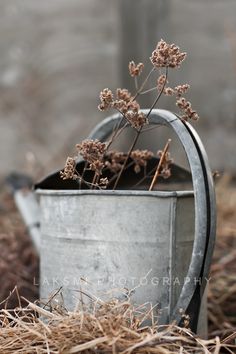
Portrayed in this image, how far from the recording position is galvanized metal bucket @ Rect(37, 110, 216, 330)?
1.35 m

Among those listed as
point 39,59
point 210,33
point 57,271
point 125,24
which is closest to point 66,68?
point 39,59

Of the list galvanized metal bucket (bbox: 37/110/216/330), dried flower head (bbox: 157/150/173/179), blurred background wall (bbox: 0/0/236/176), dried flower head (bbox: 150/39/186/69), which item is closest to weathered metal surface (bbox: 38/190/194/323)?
galvanized metal bucket (bbox: 37/110/216/330)

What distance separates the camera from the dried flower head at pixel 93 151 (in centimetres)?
137

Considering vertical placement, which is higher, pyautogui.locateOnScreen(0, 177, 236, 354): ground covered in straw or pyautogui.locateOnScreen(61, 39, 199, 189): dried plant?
pyautogui.locateOnScreen(61, 39, 199, 189): dried plant

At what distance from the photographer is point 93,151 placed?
1386 mm

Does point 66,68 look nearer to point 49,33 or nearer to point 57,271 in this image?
point 49,33

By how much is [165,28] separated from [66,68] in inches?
24.4

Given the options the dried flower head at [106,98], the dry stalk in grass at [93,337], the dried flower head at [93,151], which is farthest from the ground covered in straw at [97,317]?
the dried flower head at [106,98]

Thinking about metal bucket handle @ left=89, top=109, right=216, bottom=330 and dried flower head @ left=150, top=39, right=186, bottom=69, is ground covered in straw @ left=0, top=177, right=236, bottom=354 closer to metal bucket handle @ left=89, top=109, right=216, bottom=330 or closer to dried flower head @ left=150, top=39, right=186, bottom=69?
metal bucket handle @ left=89, top=109, right=216, bottom=330

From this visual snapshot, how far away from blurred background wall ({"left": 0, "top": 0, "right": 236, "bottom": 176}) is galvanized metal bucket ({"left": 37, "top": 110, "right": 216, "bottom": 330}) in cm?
192

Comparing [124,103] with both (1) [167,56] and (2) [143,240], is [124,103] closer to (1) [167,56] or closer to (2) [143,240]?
(1) [167,56]

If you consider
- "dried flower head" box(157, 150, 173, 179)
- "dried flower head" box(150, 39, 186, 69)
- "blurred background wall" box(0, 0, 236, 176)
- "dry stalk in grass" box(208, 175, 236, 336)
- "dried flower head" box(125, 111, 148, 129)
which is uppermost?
"blurred background wall" box(0, 0, 236, 176)

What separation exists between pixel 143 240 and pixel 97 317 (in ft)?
0.76

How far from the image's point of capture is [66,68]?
3.57m
